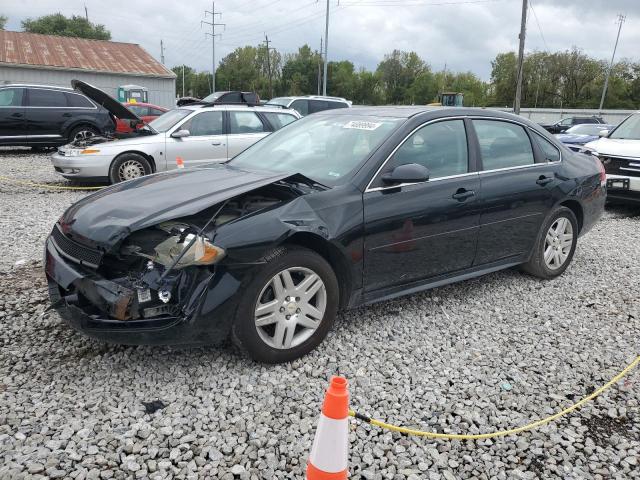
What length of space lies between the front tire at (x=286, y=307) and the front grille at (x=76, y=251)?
0.88 metres

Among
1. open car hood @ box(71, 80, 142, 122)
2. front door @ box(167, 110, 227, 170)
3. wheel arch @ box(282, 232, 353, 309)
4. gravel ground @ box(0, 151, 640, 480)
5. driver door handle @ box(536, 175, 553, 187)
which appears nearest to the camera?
gravel ground @ box(0, 151, 640, 480)

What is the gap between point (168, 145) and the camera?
9.22 m

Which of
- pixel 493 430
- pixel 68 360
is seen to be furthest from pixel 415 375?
pixel 68 360

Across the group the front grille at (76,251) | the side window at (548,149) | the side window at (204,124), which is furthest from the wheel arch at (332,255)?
the side window at (204,124)

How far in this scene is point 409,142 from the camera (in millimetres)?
3941

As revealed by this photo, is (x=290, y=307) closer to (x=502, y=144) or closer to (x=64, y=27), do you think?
(x=502, y=144)

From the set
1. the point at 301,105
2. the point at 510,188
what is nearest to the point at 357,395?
the point at 510,188

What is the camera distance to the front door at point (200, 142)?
30.5 ft

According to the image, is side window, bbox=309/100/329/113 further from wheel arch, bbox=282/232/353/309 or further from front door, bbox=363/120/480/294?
wheel arch, bbox=282/232/353/309

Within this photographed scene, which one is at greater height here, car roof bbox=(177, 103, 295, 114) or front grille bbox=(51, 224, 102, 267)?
car roof bbox=(177, 103, 295, 114)

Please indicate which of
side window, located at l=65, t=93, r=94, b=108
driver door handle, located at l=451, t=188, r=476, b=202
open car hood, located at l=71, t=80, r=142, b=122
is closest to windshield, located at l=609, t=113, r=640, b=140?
driver door handle, located at l=451, t=188, r=476, b=202

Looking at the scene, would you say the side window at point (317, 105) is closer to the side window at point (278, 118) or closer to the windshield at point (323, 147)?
the side window at point (278, 118)

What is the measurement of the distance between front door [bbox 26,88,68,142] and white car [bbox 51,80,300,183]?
4.21 m

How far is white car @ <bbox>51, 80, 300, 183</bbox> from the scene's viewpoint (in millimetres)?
8984
